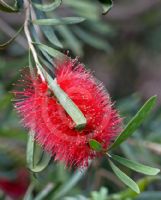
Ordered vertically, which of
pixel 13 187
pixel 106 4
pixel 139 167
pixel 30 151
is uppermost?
pixel 106 4

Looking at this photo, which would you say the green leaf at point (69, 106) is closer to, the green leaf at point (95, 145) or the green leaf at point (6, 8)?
the green leaf at point (95, 145)

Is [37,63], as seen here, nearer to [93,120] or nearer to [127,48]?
[93,120]

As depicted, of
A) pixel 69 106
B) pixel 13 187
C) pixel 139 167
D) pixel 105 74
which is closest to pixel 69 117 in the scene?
pixel 69 106

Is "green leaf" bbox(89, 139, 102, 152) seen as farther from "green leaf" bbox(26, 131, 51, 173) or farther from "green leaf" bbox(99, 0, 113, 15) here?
A: "green leaf" bbox(99, 0, 113, 15)

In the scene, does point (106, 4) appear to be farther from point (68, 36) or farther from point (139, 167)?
point (68, 36)

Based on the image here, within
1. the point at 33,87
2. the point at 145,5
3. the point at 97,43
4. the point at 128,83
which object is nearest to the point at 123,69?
the point at 128,83

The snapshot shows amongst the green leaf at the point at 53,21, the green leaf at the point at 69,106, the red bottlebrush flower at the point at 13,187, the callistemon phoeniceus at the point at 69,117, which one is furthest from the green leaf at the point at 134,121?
the red bottlebrush flower at the point at 13,187
